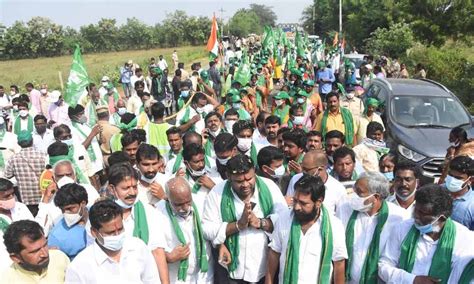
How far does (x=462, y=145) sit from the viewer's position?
5531 millimetres

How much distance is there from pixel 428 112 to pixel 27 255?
7.61 m

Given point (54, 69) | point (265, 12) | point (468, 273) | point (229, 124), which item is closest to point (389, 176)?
point (468, 273)

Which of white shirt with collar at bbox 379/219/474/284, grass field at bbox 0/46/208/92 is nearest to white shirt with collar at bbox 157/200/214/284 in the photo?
white shirt with collar at bbox 379/219/474/284

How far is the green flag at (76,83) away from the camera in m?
7.45

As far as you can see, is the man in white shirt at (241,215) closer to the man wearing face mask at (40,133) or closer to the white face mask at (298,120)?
the white face mask at (298,120)

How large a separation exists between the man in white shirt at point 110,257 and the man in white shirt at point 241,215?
2.52ft

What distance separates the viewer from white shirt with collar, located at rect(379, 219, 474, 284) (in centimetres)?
308

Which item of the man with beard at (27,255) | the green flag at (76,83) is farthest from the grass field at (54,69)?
the man with beard at (27,255)

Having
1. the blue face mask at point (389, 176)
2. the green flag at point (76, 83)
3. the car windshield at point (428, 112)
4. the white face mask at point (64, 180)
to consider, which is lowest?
the car windshield at point (428, 112)

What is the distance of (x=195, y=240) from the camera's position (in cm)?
375

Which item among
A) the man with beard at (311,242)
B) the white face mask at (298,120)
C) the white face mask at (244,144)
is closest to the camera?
the man with beard at (311,242)

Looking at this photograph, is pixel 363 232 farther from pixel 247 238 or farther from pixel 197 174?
pixel 197 174

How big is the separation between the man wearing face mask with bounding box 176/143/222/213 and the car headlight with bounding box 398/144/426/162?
4247mm

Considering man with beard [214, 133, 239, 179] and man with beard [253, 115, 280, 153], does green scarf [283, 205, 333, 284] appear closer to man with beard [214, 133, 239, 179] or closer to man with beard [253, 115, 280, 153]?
man with beard [214, 133, 239, 179]
